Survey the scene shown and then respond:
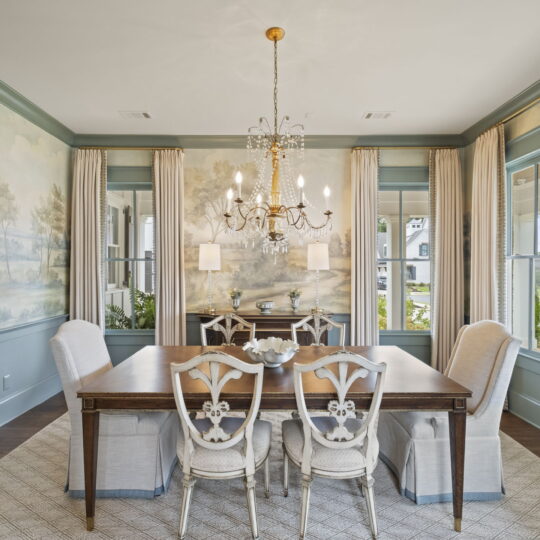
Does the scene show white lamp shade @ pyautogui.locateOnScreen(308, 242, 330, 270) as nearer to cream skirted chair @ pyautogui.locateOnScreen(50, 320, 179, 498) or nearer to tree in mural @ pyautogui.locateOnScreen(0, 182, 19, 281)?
cream skirted chair @ pyautogui.locateOnScreen(50, 320, 179, 498)

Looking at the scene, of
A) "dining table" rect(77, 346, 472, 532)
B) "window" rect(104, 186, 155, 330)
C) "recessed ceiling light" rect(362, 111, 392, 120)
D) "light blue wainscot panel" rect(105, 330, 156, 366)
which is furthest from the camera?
"window" rect(104, 186, 155, 330)

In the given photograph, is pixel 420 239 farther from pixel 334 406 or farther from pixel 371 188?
pixel 334 406

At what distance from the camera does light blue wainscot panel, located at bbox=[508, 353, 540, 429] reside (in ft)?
11.9

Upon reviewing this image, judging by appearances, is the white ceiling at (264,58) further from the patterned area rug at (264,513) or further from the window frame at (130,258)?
the patterned area rug at (264,513)

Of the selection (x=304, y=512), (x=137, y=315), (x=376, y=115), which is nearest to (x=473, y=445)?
(x=304, y=512)

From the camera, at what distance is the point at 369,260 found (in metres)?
4.85

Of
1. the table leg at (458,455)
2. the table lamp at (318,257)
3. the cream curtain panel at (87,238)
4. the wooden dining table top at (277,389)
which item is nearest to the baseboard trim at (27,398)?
the cream curtain panel at (87,238)

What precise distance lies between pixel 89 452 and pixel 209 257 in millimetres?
2699

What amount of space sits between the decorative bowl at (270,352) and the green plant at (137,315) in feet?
9.33

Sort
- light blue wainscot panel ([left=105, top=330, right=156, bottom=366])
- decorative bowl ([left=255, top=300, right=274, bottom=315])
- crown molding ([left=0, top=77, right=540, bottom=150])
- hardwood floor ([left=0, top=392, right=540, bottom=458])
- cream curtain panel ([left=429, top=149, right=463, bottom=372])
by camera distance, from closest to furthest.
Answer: hardwood floor ([left=0, top=392, right=540, bottom=458])
decorative bowl ([left=255, top=300, right=274, bottom=315])
cream curtain panel ([left=429, top=149, right=463, bottom=372])
crown molding ([left=0, top=77, right=540, bottom=150])
light blue wainscot panel ([left=105, top=330, right=156, bottom=366])

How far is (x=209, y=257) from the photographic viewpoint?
457 cm

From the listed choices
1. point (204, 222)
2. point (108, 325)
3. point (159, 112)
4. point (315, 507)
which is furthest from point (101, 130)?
point (315, 507)

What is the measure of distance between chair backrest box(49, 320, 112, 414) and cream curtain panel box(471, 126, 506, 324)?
11.9 feet

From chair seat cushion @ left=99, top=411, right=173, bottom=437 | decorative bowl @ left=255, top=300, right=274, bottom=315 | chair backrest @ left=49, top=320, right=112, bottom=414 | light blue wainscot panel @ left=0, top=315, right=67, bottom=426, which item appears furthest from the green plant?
chair seat cushion @ left=99, top=411, right=173, bottom=437
